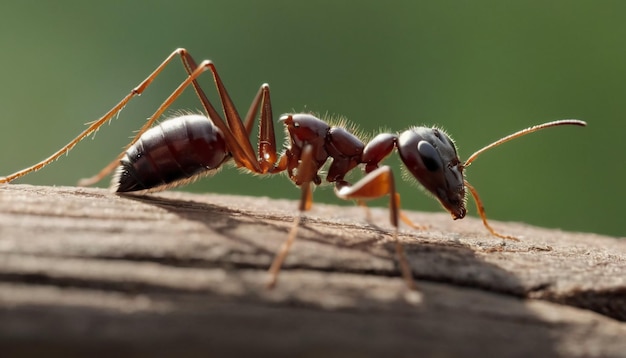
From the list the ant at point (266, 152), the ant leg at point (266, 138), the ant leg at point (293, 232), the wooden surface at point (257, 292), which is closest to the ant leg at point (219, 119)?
the ant at point (266, 152)

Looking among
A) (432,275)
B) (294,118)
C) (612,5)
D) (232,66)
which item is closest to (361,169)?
(294,118)

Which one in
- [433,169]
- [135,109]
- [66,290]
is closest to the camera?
[66,290]

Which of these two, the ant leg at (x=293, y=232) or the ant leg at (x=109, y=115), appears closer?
the ant leg at (x=293, y=232)

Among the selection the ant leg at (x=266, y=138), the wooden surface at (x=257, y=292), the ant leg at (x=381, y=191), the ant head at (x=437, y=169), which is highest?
the ant leg at (x=266, y=138)

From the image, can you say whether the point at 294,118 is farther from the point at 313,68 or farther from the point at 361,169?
the point at 313,68

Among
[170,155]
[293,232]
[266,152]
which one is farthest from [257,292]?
[266,152]

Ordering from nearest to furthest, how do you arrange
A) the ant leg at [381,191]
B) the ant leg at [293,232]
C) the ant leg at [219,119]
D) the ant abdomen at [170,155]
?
1. the ant leg at [293,232]
2. the ant leg at [381,191]
3. the ant abdomen at [170,155]
4. the ant leg at [219,119]

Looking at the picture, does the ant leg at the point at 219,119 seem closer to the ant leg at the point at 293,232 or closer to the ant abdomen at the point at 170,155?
the ant abdomen at the point at 170,155
